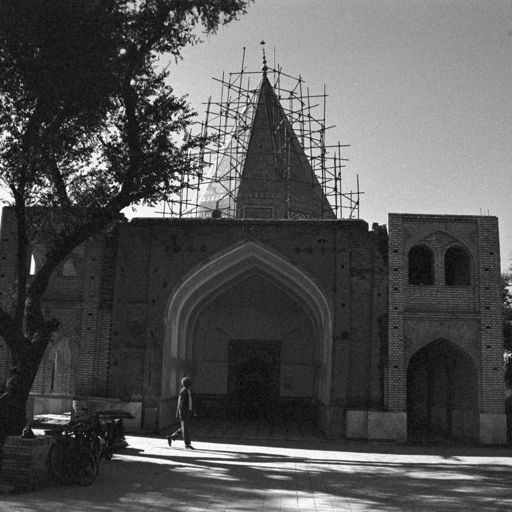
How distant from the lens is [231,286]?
703 inches

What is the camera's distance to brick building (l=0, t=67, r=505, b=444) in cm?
1448

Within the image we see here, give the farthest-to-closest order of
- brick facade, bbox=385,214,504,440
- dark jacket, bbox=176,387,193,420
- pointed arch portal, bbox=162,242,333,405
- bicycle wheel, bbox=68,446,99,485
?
pointed arch portal, bbox=162,242,333,405
brick facade, bbox=385,214,504,440
dark jacket, bbox=176,387,193,420
bicycle wheel, bbox=68,446,99,485

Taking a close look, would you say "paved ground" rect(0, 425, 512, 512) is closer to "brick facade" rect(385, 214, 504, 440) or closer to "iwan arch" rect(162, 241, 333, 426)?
"brick facade" rect(385, 214, 504, 440)

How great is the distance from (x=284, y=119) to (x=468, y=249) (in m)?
9.03

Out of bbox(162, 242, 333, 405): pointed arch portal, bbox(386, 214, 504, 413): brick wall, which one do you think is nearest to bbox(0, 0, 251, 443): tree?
bbox(162, 242, 333, 405): pointed arch portal

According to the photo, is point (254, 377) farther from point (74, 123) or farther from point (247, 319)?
point (74, 123)

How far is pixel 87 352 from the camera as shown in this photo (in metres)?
15.0

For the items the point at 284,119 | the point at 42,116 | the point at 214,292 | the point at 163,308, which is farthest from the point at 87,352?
the point at 284,119

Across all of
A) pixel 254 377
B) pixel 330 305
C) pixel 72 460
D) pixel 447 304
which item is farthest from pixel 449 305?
pixel 72 460

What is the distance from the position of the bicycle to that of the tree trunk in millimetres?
1833

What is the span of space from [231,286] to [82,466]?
32.5 feet

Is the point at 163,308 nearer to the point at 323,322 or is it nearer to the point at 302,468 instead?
the point at 323,322

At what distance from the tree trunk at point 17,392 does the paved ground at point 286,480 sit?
5.15 feet

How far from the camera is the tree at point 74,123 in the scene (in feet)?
33.2
